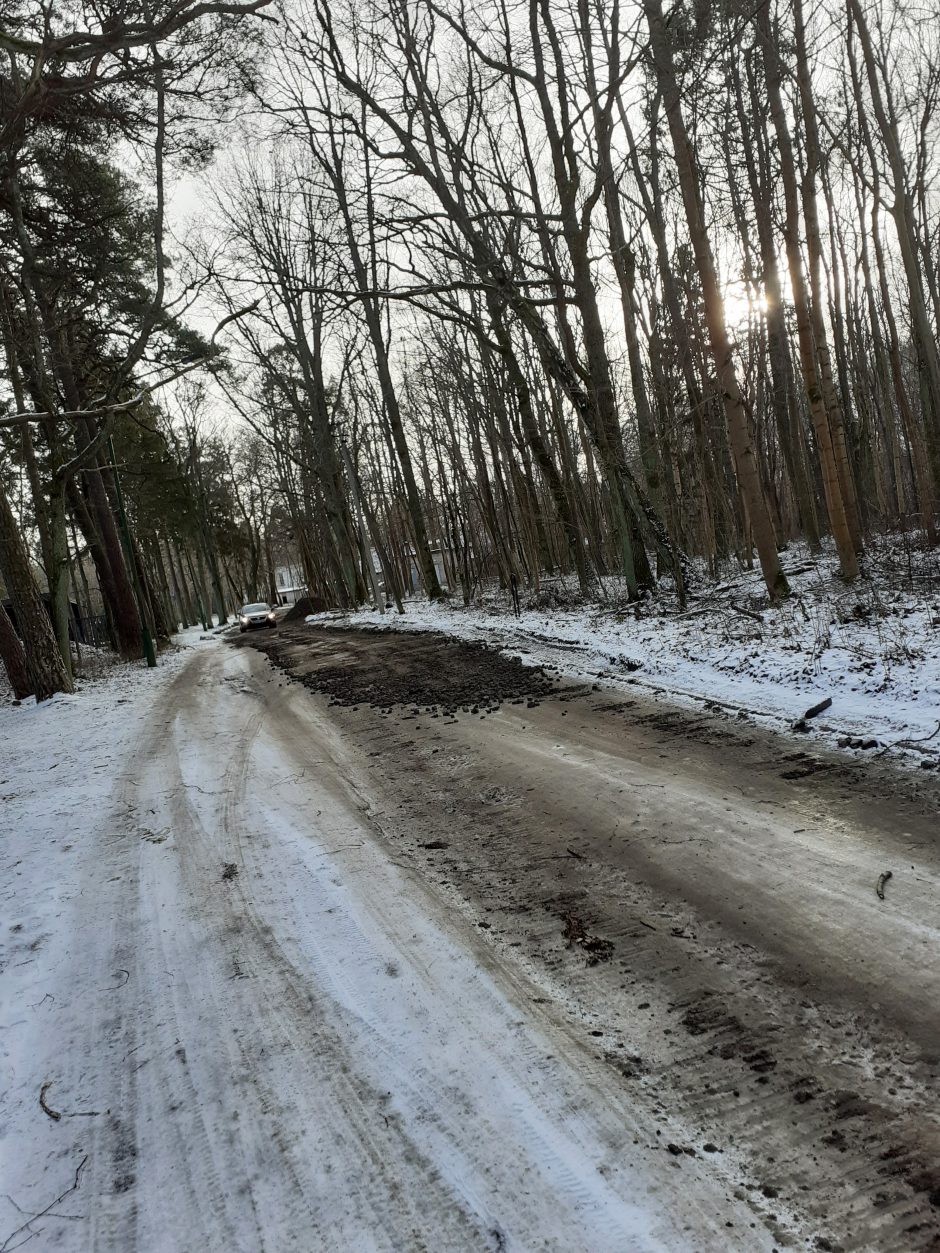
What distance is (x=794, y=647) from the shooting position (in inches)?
294

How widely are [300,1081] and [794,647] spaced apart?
648 centimetres

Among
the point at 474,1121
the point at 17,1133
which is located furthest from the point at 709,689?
the point at 17,1133

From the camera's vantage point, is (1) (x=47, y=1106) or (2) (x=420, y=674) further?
(2) (x=420, y=674)

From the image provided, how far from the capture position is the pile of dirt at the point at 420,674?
8.16 metres

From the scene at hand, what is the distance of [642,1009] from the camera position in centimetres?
256

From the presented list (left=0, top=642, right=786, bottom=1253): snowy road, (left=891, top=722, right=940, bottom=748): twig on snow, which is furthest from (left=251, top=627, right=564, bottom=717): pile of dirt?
(left=0, top=642, right=786, bottom=1253): snowy road

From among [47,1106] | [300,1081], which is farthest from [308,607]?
[300,1081]

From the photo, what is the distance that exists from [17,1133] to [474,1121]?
1468 mm

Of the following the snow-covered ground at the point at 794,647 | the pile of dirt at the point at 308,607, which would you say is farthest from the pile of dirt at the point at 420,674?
the pile of dirt at the point at 308,607

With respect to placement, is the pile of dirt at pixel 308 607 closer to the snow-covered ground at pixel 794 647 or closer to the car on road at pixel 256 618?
the car on road at pixel 256 618

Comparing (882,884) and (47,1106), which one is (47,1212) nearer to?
(47,1106)

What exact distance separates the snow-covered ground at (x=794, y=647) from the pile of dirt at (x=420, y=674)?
57cm

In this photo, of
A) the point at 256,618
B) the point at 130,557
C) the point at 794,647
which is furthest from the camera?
the point at 256,618

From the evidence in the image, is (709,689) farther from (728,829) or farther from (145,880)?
(145,880)
